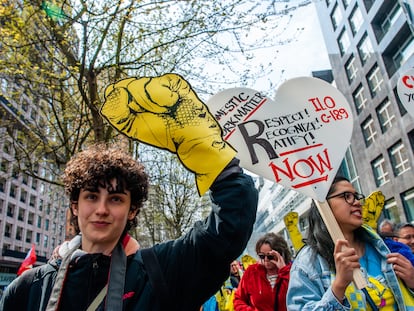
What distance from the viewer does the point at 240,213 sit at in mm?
1347

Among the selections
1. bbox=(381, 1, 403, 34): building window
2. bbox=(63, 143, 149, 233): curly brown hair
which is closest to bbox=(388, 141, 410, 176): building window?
bbox=(381, 1, 403, 34): building window

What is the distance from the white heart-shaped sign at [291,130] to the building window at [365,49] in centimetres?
2293

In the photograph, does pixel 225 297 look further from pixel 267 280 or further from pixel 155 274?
pixel 155 274

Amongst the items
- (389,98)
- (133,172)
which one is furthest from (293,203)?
(133,172)

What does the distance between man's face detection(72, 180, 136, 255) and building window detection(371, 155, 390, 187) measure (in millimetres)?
22986

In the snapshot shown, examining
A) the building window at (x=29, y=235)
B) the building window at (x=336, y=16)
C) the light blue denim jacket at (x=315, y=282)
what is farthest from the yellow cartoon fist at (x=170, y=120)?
the building window at (x=29, y=235)

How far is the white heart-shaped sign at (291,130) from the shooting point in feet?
7.58

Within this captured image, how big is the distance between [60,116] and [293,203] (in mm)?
39525

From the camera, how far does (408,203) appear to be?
64.4 ft

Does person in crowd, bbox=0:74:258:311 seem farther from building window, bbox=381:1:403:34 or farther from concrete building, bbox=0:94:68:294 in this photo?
concrete building, bbox=0:94:68:294

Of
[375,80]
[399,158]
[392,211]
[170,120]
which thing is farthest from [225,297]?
[375,80]

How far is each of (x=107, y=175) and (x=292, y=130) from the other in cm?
131

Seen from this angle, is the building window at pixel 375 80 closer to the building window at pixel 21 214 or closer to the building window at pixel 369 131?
the building window at pixel 369 131

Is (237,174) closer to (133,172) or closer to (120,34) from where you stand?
(133,172)
